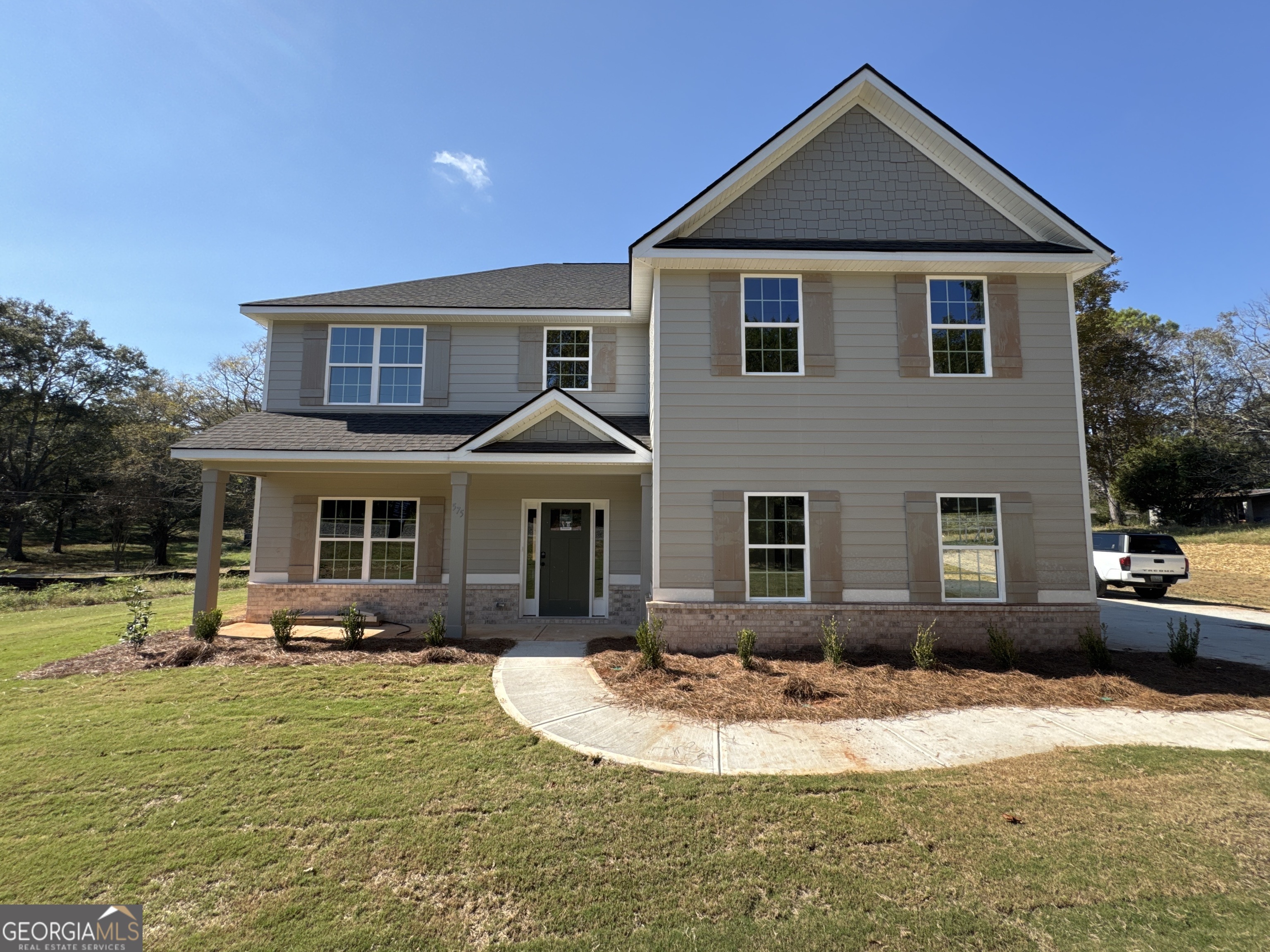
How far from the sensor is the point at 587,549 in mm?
11586

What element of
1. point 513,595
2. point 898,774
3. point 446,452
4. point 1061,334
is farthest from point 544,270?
point 898,774

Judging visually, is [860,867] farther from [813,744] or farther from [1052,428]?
[1052,428]

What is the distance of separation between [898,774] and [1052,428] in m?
6.97

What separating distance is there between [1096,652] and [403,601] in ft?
37.5

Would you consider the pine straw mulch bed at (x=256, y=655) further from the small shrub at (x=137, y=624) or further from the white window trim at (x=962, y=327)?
the white window trim at (x=962, y=327)

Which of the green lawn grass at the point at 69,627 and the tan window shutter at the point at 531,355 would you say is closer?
the green lawn grass at the point at 69,627

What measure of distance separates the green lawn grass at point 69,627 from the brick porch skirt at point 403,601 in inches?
61.1

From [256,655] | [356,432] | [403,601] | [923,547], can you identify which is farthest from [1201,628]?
[256,655]

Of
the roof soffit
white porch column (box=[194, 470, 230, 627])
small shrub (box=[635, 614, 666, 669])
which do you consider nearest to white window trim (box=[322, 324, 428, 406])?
white porch column (box=[194, 470, 230, 627])

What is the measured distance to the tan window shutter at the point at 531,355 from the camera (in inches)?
469

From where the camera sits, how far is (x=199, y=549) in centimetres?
957

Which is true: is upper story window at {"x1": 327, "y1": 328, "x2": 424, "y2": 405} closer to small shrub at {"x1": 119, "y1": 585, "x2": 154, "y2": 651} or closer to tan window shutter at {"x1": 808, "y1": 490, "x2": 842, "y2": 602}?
small shrub at {"x1": 119, "y1": 585, "x2": 154, "y2": 651}

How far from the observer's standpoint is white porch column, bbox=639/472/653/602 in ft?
30.2

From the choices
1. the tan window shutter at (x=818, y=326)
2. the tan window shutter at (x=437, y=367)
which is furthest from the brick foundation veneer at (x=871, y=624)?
the tan window shutter at (x=437, y=367)
